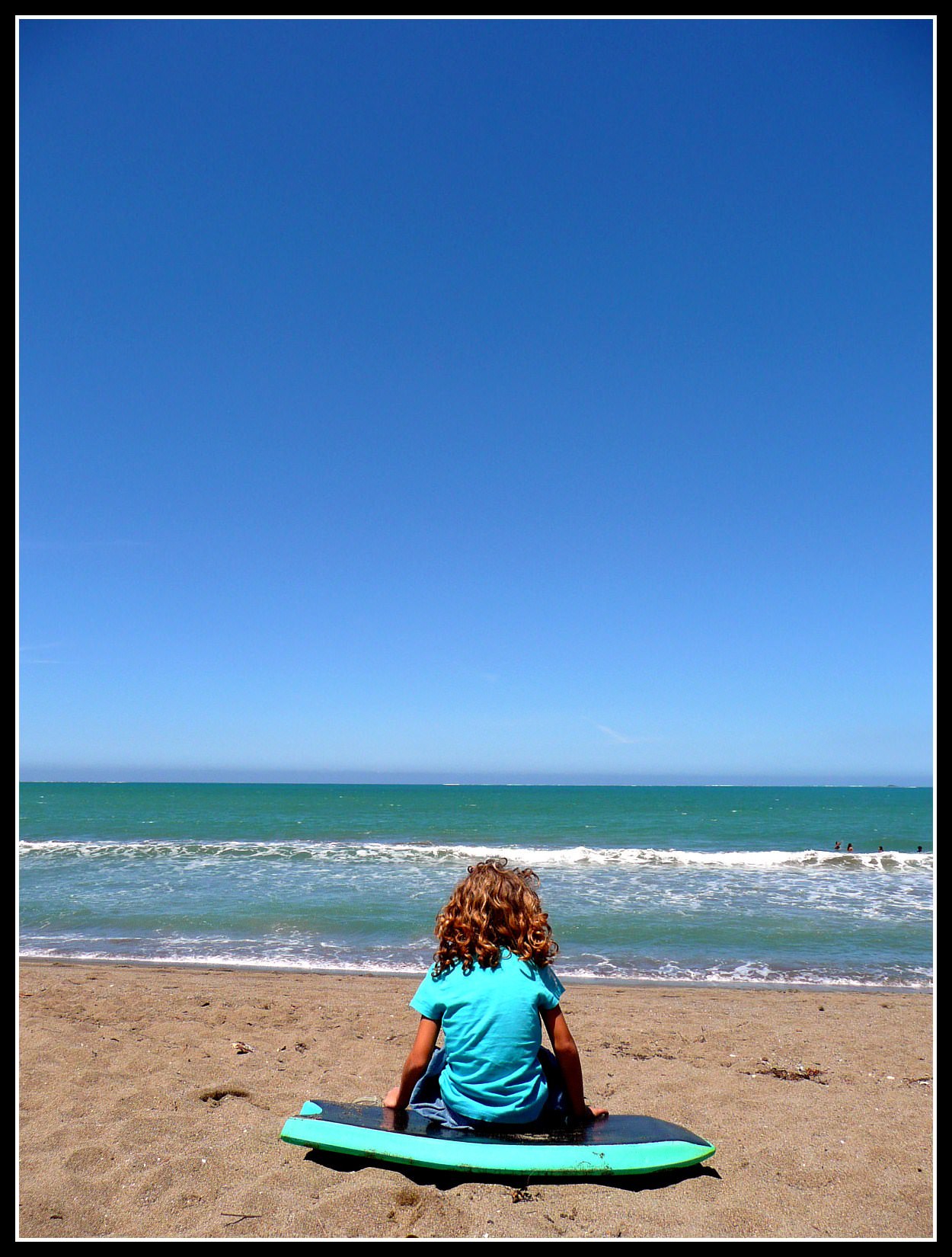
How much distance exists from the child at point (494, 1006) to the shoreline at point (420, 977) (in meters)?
A: 6.51

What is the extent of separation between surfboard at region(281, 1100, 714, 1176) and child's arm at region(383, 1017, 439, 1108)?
0.21 ft

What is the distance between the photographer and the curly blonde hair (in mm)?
3219

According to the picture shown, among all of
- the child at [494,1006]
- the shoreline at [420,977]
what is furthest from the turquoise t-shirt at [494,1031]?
the shoreline at [420,977]

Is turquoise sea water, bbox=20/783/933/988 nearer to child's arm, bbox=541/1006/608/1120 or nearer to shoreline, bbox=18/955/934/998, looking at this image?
shoreline, bbox=18/955/934/998

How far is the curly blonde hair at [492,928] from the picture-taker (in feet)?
10.6

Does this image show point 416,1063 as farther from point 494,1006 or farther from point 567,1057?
point 567,1057

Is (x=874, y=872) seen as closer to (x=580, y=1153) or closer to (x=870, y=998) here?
(x=870, y=998)

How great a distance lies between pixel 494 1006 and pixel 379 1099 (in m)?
2.78

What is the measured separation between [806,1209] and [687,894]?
1342cm

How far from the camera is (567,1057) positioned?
3293 mm

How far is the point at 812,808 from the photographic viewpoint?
6419 centimetres

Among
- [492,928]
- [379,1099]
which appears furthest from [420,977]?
[492,928]

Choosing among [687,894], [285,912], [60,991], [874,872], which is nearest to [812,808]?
[874,872]
